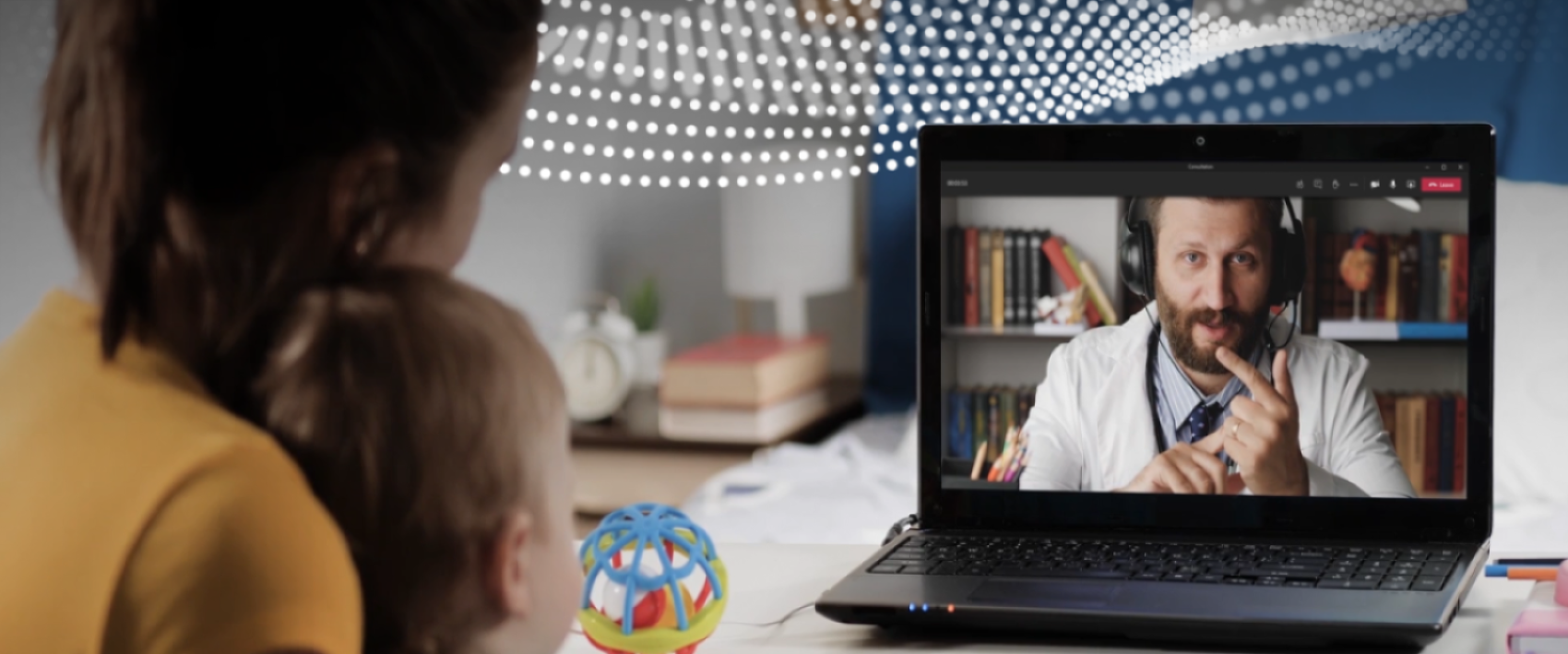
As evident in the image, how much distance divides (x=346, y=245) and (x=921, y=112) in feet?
6.38

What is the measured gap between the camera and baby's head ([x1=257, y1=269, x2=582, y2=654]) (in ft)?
1.18

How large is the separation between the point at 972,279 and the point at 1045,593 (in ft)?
0.78

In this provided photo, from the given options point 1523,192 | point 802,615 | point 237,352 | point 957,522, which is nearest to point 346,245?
point 237,352

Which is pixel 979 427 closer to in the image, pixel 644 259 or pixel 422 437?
pixel 422 437

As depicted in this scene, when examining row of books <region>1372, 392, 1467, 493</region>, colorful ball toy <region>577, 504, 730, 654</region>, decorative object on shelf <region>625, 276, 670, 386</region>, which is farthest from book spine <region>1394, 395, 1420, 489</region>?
decorative object on shelf <region>625, 276, 670, 386</region>

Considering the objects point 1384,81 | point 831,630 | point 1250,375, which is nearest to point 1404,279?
point 1250,375

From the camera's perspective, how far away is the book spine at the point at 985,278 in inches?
34.2

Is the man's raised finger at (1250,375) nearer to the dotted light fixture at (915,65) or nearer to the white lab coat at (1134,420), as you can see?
the white lab coat at (1134,420)

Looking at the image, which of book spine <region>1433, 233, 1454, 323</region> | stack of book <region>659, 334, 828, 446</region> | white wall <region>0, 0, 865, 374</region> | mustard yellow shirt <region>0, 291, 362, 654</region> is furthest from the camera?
white wall <region>0, 0, 865, 374</region>

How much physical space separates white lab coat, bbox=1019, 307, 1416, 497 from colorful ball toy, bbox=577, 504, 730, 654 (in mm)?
271

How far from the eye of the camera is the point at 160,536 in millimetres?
336

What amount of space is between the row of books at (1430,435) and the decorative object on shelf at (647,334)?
182cm

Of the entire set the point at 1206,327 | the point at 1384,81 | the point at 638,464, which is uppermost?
the point at 1384,81

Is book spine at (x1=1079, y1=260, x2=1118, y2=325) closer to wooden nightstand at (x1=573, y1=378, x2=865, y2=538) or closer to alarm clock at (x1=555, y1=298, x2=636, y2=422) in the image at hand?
wooden nightstand at (x1=573, y1=378, x2=865, y2=538)
